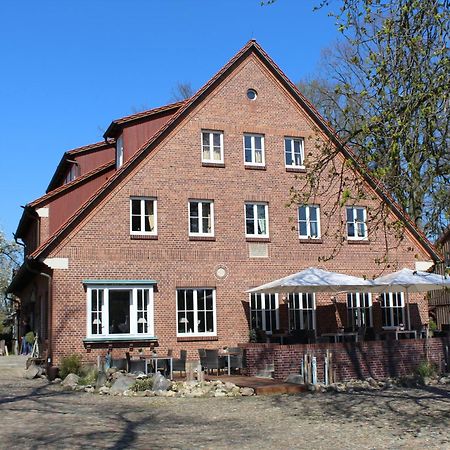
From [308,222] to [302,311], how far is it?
10.2 ft

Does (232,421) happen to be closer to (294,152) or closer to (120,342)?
(120,342)

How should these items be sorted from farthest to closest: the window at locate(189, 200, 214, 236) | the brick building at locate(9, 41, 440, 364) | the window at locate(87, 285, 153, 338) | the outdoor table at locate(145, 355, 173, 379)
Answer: the window at locate(189, 200, 214, 236) < the brick building at locate(9, 41, 440, 364) < the window at locate(87, 285, 153, 338) < the outdoor table at locate(145, 355, 173, 379)

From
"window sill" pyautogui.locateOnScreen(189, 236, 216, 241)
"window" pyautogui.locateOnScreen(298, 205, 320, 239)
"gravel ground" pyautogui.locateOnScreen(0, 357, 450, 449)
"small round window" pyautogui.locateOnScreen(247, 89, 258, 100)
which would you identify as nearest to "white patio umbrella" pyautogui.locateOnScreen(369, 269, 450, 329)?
"window" pyautogui.locateOnScreen(298, 205, 320, 239)

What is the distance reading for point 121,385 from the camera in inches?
685

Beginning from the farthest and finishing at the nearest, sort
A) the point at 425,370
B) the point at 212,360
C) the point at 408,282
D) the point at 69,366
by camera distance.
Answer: the point at 408,282, the point at 69,366, the point at 425,370, the point at 212,360

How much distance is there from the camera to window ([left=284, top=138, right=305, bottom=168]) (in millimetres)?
25172

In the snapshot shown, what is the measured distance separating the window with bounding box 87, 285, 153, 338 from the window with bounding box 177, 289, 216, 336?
105 cm

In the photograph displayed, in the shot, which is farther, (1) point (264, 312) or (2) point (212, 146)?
(2) point (212, 146)

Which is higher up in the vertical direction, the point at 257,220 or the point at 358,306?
the point at 257,220

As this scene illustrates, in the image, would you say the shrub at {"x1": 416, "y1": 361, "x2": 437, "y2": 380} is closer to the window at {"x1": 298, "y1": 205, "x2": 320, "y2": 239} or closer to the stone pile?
the stone pile

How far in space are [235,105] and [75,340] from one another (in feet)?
31.2

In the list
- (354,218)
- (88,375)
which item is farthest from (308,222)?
(88,375)

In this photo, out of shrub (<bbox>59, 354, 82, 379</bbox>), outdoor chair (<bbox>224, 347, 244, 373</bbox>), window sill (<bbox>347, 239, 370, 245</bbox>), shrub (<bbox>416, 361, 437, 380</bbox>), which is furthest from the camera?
window sill (<bbox>347, 239, 370, 245</bbox>)

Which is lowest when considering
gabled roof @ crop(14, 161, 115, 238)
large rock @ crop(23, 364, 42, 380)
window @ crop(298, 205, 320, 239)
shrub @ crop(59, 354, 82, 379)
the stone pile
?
the stone pile
